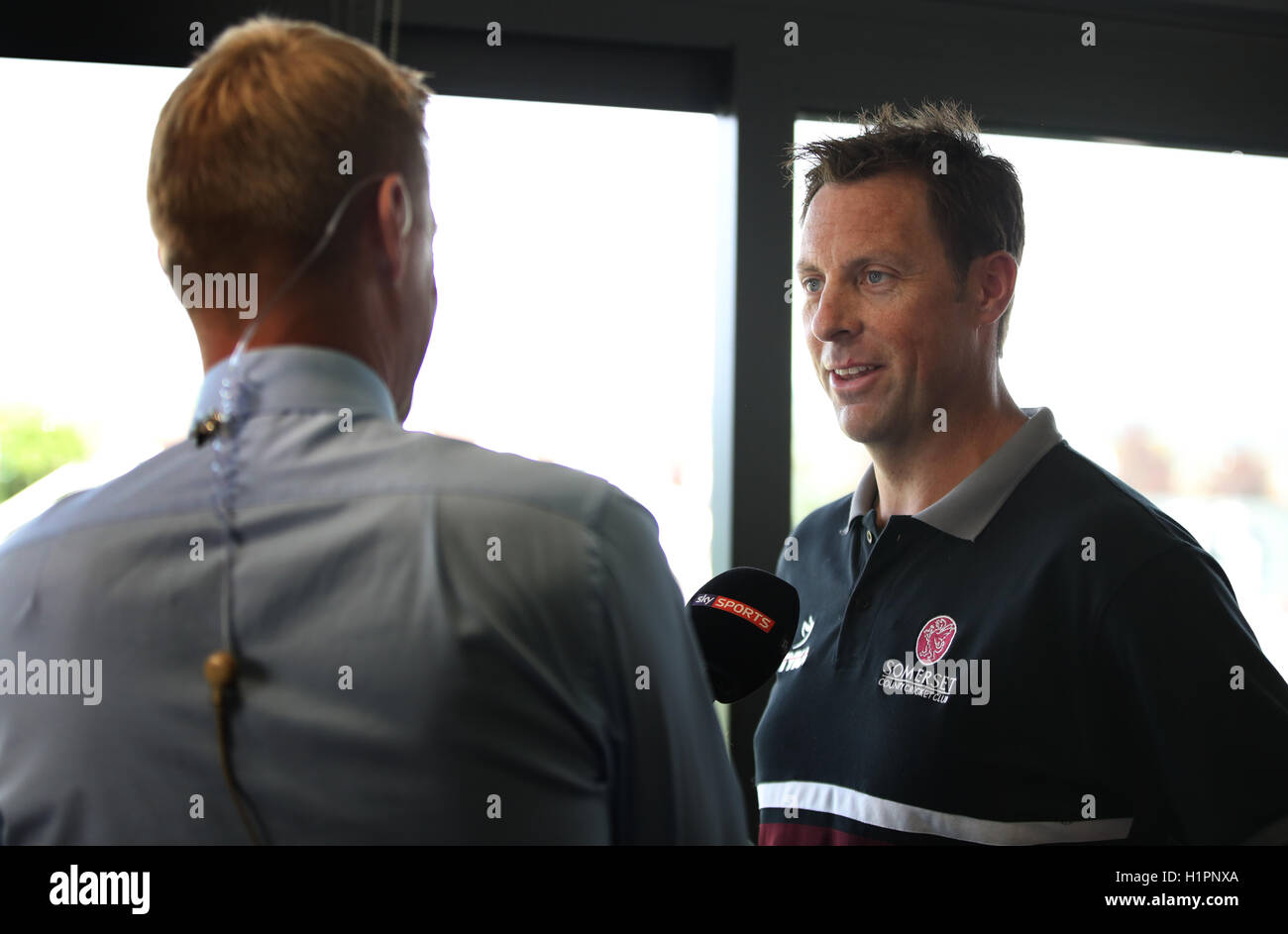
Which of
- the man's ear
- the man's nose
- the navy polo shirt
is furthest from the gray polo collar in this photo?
the man's ear

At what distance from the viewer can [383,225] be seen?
61cm

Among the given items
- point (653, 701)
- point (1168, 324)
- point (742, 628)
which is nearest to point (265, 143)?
point (653, 701)

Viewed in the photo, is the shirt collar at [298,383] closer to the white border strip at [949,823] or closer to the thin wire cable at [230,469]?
the thin wire cable at [230,469]

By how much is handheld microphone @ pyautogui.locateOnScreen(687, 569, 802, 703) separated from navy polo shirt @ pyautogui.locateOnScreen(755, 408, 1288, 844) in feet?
0.64

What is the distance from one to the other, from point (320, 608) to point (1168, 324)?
100 cm

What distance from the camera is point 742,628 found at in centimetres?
84

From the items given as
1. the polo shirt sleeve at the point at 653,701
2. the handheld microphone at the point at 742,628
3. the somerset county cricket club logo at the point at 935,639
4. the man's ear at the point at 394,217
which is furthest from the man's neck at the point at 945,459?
the man's ear at the point at 394,217

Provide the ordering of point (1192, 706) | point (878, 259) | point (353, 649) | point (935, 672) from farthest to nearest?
point (878, 259) < point (935, 672) < point (1192, 706) < point (353, 649)

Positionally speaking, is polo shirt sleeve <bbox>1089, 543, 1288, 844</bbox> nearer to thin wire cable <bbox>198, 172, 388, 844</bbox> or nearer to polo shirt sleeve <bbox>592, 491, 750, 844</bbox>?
polo shirt sleeve <bbox>592, 491, 750, 844</bbox>

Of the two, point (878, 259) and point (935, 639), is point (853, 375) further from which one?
point (935, 639)

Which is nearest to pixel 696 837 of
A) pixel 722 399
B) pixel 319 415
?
pixel 319 415

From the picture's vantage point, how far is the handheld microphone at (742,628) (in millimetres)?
825

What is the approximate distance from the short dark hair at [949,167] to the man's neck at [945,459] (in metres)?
0.17

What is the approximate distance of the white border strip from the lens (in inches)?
34.1
